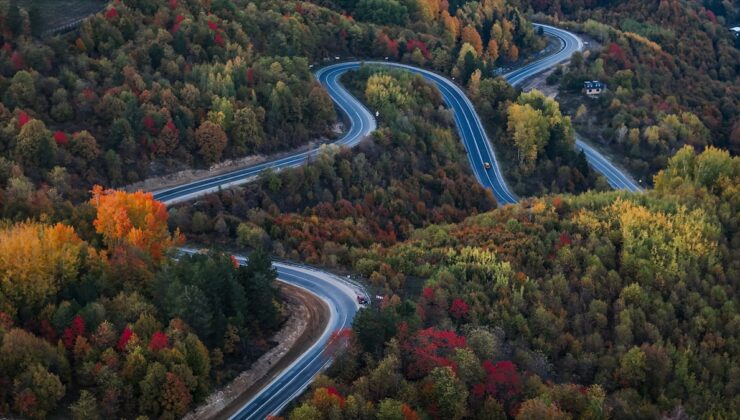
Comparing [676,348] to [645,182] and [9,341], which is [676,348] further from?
[645,182]

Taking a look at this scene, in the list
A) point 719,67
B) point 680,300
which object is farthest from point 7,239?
point 719,67

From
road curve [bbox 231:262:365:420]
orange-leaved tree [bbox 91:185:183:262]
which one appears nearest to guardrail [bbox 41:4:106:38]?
orange-leaved tree [bbox 91:185:183:262]

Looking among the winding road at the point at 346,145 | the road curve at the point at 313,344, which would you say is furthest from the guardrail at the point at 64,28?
the road curve at the point at 313,344

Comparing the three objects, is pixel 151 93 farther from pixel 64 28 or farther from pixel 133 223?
pixel 133 223

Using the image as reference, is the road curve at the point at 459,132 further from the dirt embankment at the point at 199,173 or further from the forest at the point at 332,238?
the forest at the point at 332,238

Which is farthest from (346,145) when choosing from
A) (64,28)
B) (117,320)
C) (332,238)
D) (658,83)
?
(658,83)

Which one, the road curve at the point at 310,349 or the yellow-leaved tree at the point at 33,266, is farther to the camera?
the road curve at the point at 310,349

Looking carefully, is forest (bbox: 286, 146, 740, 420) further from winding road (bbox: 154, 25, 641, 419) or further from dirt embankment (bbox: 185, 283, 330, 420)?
dirt embankment (bbox: 185, 283, 330, 420)
